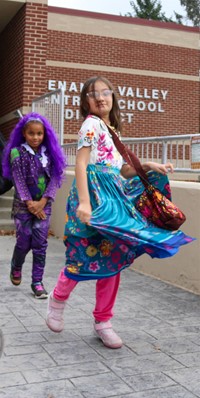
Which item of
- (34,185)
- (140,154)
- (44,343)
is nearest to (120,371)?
(44,343)

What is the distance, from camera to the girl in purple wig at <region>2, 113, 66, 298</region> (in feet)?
15.2

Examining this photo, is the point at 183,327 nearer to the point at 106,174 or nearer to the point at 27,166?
the point at 106,174

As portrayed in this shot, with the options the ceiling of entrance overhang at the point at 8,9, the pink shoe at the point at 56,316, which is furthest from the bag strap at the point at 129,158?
the ceiling of entrance overhang at the point at 8,9

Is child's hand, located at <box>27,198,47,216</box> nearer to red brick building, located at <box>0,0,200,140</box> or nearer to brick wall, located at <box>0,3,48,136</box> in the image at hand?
brick wall, located at <box>0,3,48,136</box>

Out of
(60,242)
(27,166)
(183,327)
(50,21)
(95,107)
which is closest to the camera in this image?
(95,107)

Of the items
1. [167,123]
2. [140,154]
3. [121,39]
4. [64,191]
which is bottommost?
[64,191]

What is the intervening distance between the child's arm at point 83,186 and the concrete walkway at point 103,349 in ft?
2.96

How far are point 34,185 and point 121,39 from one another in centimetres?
1349

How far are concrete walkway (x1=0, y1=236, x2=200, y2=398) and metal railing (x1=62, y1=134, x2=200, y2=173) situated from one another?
52.8 inches

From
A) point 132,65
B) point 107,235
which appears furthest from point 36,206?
point 132,65

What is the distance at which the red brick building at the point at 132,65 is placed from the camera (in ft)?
53.4

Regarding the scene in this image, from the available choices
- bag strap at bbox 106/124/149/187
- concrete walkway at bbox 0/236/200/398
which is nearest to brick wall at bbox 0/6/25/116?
concrete walkway at bbox 0/236/200/398

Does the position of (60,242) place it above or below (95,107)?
below

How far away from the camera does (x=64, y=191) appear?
8.43m
